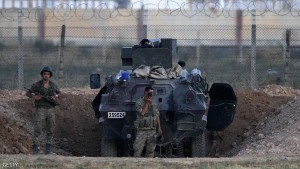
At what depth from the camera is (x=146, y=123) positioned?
17.4 m

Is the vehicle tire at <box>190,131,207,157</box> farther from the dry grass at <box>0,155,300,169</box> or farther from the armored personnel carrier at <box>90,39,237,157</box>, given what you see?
the dry grass at <box>0,155,300,169</box>

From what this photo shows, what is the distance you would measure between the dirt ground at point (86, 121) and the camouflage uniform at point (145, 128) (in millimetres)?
2750

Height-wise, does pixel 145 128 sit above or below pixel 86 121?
above

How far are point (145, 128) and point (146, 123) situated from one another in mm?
102

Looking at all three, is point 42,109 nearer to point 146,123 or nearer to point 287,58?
point 146,123

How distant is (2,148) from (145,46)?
3.32 meters

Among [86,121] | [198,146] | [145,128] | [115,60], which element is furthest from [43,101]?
[115,60]

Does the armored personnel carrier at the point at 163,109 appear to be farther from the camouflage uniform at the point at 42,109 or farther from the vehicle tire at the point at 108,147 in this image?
the camouflage uniform at the point at 42,109

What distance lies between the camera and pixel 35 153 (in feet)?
61.4

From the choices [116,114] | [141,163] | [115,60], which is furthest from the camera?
[115,60]

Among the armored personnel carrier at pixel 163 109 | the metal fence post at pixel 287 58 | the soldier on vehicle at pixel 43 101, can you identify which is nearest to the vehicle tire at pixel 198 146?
the armored personnel carrier at pixel 163 109

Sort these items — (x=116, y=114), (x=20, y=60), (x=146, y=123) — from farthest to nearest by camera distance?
1. (x=20, y=60)
2. (x=116, y=114)
3. (x=146, y=123)

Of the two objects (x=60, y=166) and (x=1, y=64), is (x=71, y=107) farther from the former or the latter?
(x=60, y=166)

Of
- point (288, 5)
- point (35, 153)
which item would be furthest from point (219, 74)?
point (35, 153)
